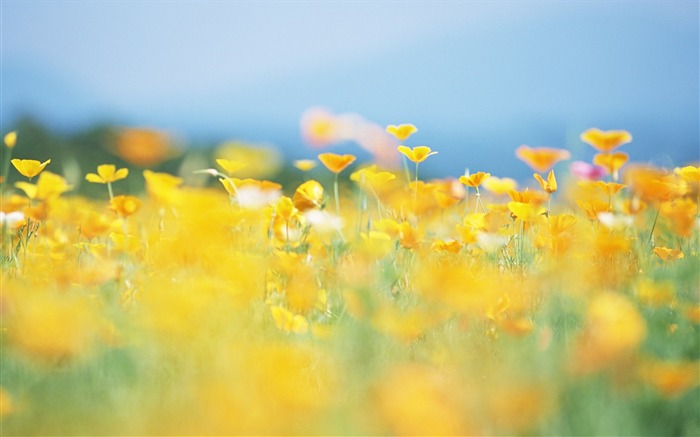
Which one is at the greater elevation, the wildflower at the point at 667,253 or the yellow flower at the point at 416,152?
the yellow flower at the point at 416,152

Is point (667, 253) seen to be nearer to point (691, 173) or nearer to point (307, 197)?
point (691, 173)

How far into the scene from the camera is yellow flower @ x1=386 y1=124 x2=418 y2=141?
5.97 ft

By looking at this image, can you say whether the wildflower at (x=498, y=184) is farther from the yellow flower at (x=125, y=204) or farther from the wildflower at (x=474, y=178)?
the yellow flower at (x=125, y=204)

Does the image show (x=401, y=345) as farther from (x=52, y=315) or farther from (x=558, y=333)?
(x=52, y=315)

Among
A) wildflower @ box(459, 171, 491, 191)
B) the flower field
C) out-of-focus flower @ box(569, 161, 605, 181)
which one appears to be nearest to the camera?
the flower field

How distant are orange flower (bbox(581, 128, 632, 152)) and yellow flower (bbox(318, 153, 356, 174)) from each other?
2.13 feet

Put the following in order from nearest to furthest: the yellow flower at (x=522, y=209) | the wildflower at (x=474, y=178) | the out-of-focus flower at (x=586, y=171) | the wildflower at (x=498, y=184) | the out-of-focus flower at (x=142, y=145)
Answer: the out-of-focus flower at (x=142, y=145), the yellow flower at (x=522, y=209), the wildflower at (x=474, y=178), the wildflower at (x=498, y=184), the out-of-focus flower at (x=586, y=171)

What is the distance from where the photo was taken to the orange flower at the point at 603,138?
6.20 ft

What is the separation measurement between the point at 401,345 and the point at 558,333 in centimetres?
30

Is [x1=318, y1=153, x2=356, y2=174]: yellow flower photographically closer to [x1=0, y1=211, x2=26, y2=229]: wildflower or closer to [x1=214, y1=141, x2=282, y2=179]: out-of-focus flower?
[x1=214, y1=141, x2=282, y2=179]: out-of-focus flower

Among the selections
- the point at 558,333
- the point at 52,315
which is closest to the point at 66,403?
the point at 52,315

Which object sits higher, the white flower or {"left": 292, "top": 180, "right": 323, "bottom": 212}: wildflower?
{"left": 292, "top": 180, "right": 323, "bottom": 212}: wildflower

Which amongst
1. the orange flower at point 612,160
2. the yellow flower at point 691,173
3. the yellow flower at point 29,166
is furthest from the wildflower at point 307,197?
the yellow flower at point 691,173

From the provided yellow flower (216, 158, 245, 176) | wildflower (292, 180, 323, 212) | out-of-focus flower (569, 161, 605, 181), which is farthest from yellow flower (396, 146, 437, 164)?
out-of-focus flower (569, 161, 605, 181)
